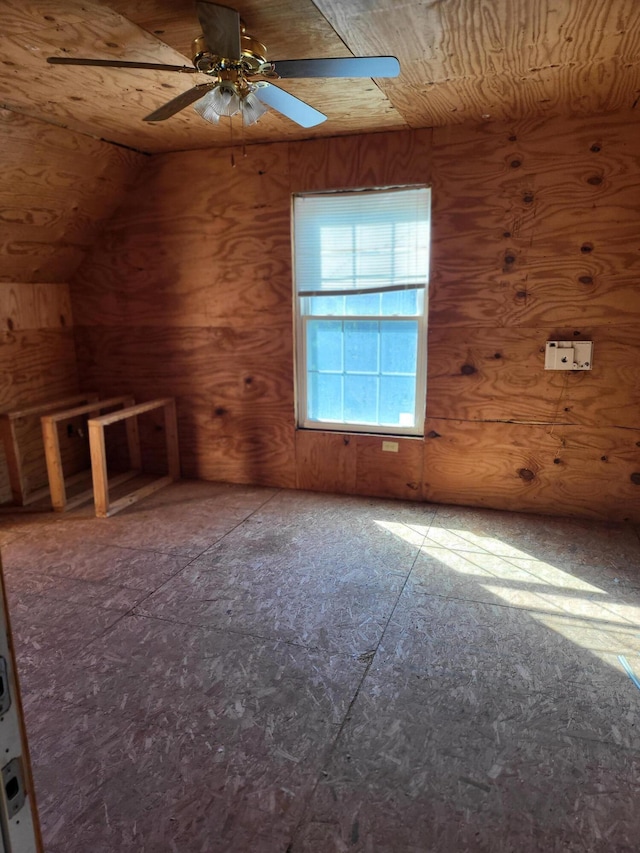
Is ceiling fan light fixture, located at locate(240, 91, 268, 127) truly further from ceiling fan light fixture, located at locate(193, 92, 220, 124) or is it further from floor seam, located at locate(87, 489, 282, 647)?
floor seam, located at locate(87, 489, 282, 647)

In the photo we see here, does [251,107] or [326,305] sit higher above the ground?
[251,107]

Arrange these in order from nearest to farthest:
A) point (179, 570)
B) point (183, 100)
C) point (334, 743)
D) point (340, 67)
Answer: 1. point (334, 743)
2. point (340, 67)
3. point (183, 100)
4. point (179, 570)

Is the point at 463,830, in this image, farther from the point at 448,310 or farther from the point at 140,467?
the point at 140,467

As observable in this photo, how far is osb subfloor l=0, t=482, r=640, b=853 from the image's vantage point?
1.53 meters

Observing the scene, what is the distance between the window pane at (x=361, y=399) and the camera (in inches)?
153

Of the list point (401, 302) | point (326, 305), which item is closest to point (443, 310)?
point (401, 302)

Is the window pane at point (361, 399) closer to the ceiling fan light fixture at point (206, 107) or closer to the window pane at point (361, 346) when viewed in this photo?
the window pane at point (361, 346)

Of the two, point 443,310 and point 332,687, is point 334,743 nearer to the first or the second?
point 332,687

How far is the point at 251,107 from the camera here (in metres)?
2.36

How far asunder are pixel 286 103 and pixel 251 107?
16 centimetres

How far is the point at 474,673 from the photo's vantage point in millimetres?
2100

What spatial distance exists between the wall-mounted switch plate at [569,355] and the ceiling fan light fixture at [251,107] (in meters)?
2.13

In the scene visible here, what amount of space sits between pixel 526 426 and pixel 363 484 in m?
1.20

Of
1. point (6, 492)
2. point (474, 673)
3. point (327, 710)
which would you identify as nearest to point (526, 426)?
point (474, 673)
